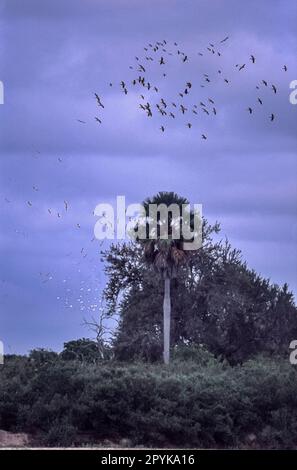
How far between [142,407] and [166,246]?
2764cm

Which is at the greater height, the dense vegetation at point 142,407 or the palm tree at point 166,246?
the palm tree at point 166,246

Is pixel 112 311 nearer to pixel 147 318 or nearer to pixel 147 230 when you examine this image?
pixel 147 318

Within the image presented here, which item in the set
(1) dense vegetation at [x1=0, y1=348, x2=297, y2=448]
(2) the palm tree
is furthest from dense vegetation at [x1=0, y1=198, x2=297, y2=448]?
(2) the palm tree

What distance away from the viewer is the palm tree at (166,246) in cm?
6556

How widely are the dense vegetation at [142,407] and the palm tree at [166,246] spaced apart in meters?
23.1

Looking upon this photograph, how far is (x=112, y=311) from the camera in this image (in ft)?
240

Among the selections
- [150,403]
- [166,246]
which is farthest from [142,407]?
[166,246]

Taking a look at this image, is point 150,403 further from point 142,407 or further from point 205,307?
point 205,307

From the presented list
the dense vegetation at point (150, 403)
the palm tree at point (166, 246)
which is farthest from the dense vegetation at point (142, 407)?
the palm tree at point (166, 246)

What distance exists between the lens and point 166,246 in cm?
6625

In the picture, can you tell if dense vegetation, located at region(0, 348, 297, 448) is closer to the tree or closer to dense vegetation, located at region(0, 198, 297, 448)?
dense vegetation, located at region(0, 198, 297, 448)

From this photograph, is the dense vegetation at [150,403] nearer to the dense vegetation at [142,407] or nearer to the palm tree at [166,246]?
the dense vegetation at [142,407]

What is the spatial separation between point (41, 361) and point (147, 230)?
77.8ft
